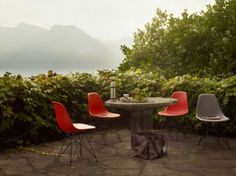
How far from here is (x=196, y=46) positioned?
1373cm

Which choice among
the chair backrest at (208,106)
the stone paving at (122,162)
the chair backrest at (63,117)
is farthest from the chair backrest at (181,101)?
the chair backrest at (63,117)

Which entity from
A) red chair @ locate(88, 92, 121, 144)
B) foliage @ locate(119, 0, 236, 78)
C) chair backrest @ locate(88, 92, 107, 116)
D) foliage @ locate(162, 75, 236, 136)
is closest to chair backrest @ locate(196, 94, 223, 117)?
foliage @ locate(162, 75, 236, 136)

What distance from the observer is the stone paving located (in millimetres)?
5699

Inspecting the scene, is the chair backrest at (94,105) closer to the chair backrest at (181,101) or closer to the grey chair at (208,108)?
the chair backrest at (181,101)

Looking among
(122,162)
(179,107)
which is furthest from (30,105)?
(179,107)

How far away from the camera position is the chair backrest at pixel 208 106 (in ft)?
24.8

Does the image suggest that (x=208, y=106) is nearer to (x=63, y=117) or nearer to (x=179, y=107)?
(x=179, y=107)

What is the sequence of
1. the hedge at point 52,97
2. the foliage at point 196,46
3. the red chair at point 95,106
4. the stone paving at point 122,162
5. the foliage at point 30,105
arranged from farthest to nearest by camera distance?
1. the foliage at point 196,46
2. the red chair at point 95,106
3. the hedge at point 52,97
4. the foliage at point 30,105
5. the stone paving at point 122,162

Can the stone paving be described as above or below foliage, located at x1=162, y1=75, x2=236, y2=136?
below

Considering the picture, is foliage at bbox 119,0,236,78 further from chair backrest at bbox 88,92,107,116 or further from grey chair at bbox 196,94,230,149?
chair backrest at bbox 88,92,107,116

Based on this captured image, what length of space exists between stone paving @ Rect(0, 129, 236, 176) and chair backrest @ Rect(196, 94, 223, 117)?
637 mm

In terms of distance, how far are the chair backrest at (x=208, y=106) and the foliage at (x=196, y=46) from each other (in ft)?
16.2

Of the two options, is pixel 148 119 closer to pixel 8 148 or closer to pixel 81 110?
pixel 81 110

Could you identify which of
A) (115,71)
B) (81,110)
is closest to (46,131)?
(81,110)
